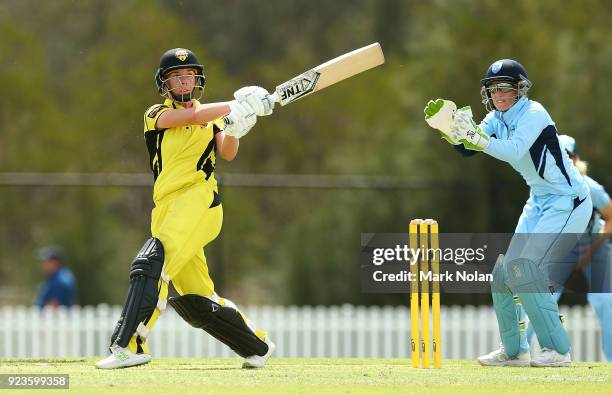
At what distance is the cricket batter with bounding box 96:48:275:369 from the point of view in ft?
21.0

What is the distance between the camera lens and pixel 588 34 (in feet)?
60.3

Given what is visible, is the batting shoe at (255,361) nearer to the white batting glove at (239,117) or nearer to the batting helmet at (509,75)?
the white batting glove at (239,117)

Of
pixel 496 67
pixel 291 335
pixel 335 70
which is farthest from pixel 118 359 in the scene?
pixel 291 335

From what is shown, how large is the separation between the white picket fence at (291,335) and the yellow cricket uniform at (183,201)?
6.57 meters

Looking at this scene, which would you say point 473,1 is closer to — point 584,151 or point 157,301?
point 584,151

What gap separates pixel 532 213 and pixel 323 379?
1.65m

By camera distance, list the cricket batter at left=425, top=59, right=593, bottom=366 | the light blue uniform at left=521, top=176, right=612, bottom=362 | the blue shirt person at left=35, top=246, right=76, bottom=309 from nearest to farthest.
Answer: the cricket batter at left=425, top=59, right=593, bottom=366 < the light blue uniform at left=521, top=176, right=612, bottom=362 < the blue shirt person at left=35, top=246, right=76, bottom=309

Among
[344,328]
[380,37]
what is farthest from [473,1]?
[380,37]

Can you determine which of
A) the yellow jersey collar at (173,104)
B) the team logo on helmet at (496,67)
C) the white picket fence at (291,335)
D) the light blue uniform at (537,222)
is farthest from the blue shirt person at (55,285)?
the team logo on helmet at (496,67)

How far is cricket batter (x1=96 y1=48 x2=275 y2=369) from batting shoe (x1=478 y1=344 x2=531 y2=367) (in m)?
1.25

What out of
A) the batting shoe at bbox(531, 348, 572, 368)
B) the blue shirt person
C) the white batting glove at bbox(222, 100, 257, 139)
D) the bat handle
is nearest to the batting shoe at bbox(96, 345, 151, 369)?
the white batting glove at bbox(222, 100, 257, 139)

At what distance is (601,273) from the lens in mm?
8875

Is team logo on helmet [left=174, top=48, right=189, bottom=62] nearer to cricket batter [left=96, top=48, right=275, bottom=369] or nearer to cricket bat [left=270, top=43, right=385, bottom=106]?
cricket batter [left=96, top=48, right=275, bottom=369]

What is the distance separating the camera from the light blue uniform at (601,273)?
845 cm
